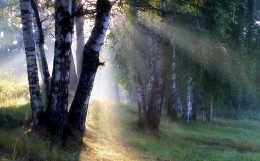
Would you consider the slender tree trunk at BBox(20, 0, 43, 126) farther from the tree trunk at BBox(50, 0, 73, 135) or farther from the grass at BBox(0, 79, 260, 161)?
the grass at BBox(0, 79, 260, 161)

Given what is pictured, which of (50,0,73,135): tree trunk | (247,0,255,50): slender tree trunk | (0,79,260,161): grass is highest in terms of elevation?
(247,0,255,50): slender tree trunk

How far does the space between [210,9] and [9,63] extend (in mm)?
52899

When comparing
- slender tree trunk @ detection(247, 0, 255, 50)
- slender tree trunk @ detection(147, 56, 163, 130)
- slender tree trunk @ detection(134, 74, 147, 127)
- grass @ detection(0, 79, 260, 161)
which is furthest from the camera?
slender tree trunk @ detection(247, 0, 255, 50)

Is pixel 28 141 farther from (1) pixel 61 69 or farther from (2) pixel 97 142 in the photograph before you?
(2) pixel 97 142

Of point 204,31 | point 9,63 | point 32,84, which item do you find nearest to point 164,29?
point 204,31

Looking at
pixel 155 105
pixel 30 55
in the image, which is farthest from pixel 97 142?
pixel 155 105

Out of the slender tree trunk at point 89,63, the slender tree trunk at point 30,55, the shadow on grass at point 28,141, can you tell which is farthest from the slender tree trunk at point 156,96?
the slender tree trunk at point 30,55

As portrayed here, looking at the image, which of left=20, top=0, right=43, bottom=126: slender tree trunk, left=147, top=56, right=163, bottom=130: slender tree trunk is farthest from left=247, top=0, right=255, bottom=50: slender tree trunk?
left=20, top=0, right=43, bottom=126: slender tree trunk

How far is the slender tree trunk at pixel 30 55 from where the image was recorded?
8.95 meters

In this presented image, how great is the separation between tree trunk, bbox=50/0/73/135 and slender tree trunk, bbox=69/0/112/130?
0.91 m

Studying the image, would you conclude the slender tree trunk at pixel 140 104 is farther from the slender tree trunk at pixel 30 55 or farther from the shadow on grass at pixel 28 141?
the slender tree trunk at pixel 30 55

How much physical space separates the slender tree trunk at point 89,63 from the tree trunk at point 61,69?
2.99 feet

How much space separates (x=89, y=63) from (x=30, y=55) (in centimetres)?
164

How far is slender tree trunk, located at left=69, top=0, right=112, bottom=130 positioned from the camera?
390 inches
